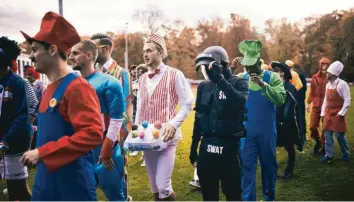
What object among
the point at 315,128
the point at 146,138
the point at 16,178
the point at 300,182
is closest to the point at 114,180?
the point at 146,138

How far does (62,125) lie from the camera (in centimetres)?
278

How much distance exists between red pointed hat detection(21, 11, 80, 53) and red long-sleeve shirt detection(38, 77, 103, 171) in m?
0.32

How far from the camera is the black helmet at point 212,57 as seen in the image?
4223 mm

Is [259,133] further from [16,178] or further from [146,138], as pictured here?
[16,178]

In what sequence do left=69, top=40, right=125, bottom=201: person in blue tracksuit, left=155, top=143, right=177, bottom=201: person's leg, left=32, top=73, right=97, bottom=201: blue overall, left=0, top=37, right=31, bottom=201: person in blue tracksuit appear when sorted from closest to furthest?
1. left=32, top=73, right=97, bottom=201: blue overall
2. left=69, top=40, right=125, bottom=201: person in blue tracksuit
3. left=155, top=143, right=177, bottom=201: person's leg
4. left=0, top=37, right=31, bottom=201: person in blue tracksuit

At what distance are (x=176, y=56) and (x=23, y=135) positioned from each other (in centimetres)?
6109

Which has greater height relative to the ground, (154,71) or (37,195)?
(154,71)

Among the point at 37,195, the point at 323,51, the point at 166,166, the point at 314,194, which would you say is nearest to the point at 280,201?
the point at 314,194

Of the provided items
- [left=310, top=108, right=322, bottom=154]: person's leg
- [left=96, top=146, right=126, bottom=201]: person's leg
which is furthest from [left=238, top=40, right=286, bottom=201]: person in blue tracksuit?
[left=310, top=108, right=322, bottom=154]: person's leg

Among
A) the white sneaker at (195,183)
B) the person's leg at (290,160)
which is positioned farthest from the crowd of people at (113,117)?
the person's leg at (290,160)

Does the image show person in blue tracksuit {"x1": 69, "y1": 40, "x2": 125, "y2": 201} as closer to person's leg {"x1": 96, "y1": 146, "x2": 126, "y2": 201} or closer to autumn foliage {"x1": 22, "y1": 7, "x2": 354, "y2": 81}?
person's leg {"x1": 96, "y1": 146, "x2": 126, "y2": 201}

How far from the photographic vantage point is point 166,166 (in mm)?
4711

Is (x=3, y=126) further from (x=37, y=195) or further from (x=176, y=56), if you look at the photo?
(x=176, y=56)

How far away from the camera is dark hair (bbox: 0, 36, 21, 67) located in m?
5.06
